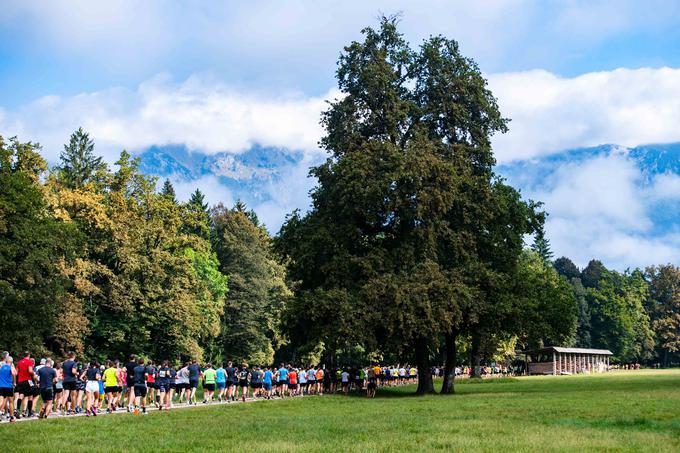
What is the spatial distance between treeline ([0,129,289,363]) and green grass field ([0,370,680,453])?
853 inches

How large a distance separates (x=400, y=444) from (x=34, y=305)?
3572 centimetres

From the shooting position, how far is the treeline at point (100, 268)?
4662 centimetres

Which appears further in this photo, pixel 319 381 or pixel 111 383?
pixel 319 381

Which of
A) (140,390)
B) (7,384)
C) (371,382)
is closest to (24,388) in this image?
(7,384)

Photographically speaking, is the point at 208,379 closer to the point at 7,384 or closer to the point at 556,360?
the point at 7,384

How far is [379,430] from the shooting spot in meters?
20.8

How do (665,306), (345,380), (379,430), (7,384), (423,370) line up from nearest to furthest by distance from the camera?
1. (379,430)
2. (7,384)
3. (423,370)
4. (345,380)
5. (665,306)

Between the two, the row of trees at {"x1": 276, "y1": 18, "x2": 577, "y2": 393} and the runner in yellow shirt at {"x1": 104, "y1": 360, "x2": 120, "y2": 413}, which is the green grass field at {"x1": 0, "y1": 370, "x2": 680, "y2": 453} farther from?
the row of trees at {"x1": 276, "y1": 18, "x2": 577, "y2": 393}

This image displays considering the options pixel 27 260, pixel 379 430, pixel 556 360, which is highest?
pixel 27 260

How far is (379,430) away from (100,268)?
151 feet

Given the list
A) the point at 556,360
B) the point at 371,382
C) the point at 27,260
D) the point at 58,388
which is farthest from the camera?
the point at 556,360

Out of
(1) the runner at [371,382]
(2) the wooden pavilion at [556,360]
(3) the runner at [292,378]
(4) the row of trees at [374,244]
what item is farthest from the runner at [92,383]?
(2) the wooden pavilion at [556,360]

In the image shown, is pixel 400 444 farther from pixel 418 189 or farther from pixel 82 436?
pixel 418 189

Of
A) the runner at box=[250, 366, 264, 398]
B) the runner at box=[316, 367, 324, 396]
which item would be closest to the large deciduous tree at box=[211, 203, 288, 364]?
the runner at box=[316, 367, 324, 396]
